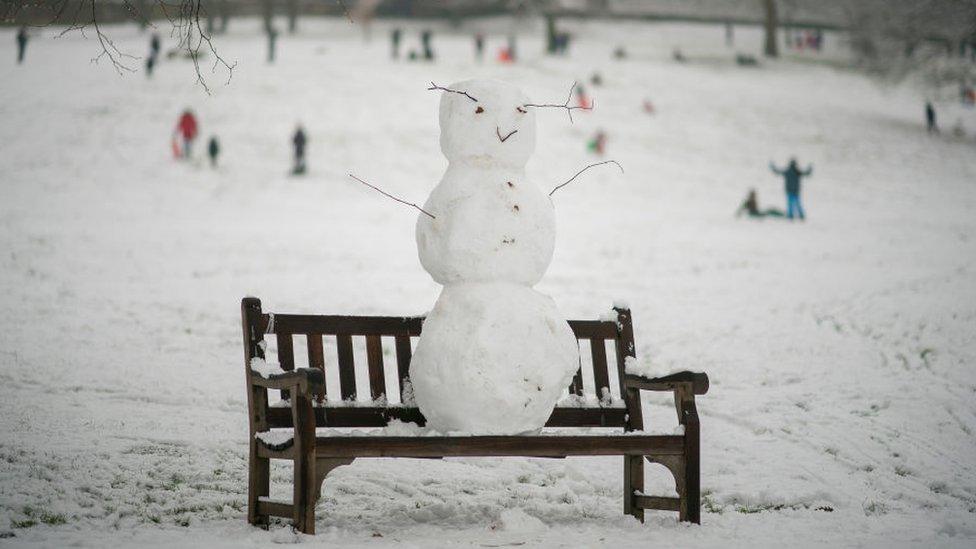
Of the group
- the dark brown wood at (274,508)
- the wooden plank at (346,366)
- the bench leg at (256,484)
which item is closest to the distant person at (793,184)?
the wooden plank at (346,366)

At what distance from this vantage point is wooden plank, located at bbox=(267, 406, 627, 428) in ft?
16.1

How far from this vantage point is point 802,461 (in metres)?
6.59

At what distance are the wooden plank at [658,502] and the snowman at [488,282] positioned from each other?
0.76 meters

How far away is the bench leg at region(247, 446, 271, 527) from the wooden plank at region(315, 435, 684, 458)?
1.80 ft

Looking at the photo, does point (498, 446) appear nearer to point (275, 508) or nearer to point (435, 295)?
point (275, 508)

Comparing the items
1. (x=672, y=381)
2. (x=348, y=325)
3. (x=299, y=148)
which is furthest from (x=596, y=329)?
(x=299, y=148)

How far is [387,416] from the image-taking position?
523 centimetres

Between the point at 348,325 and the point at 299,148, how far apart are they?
827 inches

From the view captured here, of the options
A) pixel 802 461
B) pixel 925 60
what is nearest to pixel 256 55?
pixel 925 60

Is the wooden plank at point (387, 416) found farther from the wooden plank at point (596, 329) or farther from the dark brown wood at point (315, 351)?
the wooden plank at point (596, 329)

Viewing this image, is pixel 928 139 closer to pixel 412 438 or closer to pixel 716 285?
pixel 716 285

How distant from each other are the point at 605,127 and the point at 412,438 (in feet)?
99.6

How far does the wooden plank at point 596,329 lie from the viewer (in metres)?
5.51

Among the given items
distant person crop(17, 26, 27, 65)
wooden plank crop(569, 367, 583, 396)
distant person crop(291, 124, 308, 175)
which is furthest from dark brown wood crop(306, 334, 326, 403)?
distant person crop(17, 26, 27, 65)
